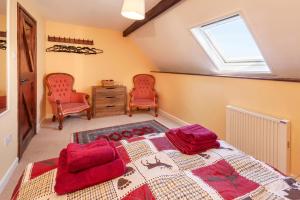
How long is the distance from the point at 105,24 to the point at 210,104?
2837mm

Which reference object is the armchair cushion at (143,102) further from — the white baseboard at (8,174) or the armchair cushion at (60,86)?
the white baseboard at (8,174)

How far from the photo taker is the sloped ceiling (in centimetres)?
161

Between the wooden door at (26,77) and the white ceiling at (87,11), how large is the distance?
17.7 inches

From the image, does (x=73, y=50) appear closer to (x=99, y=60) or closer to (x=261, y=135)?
(x=99, y=60)

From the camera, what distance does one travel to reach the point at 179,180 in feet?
3.42

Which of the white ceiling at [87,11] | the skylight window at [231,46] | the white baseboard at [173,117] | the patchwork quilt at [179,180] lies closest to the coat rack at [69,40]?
the white ceiling at [87,11]

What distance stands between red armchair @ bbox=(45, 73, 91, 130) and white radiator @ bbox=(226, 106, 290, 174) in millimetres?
2810

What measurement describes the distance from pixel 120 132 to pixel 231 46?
2.31 metres

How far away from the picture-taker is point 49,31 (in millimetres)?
4008

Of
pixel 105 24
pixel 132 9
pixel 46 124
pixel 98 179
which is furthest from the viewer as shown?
pixel 105 24

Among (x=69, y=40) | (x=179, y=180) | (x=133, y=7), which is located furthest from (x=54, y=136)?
(x=179, y=180)

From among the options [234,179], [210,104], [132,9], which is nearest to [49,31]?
[132,9]

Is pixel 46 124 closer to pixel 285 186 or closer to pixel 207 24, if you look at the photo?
pixel 207 24

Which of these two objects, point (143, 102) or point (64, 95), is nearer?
point (64, 95)
